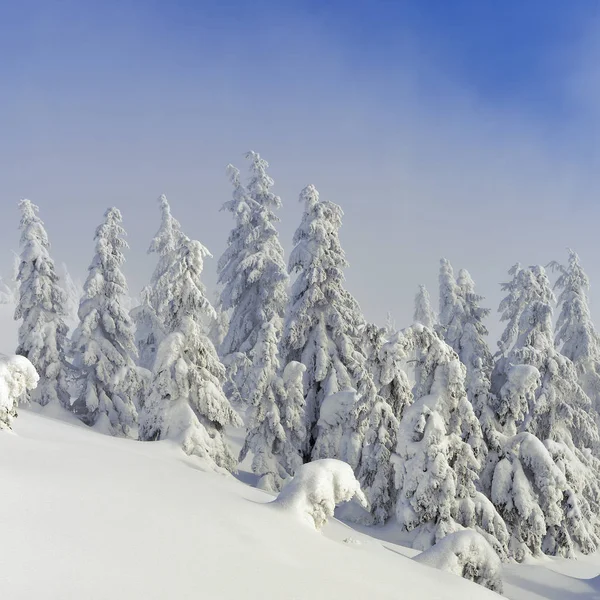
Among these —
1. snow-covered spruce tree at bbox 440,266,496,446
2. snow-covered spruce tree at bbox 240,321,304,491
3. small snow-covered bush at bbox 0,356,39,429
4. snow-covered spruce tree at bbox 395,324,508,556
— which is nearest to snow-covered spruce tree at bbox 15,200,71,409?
snow-covered spruce tree at bbox 240,321,304,491

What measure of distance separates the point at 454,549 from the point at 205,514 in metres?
5.51

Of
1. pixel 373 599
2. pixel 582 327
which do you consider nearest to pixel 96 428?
pixel 373 599

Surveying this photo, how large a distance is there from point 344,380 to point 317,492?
1578 centimetres

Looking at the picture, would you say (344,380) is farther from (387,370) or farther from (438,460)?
(438,460)

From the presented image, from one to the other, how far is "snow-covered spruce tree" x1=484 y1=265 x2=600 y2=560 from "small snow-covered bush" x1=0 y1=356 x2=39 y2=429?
15587 millimetres

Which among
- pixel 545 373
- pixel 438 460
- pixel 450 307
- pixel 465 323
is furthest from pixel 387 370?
pixel 450 307

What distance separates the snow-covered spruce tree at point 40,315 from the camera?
2388cm

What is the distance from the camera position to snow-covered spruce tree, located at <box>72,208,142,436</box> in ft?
80.1

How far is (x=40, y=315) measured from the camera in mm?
24312

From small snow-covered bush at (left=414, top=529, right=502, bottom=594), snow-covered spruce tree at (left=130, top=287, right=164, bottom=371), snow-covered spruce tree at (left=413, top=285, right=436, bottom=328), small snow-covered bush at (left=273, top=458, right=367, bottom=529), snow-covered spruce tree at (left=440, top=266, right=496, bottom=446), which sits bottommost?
small snow-covered bush at (left=414, top=529, right=502, bottom=594)

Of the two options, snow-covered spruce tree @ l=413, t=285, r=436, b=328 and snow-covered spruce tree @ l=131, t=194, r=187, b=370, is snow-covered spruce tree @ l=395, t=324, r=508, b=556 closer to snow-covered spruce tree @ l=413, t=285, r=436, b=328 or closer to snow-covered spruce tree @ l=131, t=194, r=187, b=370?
snow-covered spruce tree @ l=131, t=194, r=187, b=370

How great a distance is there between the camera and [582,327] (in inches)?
1136

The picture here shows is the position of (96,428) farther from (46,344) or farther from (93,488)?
(93,488)

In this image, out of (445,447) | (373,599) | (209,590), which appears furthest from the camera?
(445,447)
